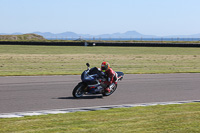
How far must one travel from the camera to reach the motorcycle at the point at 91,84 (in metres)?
13.7

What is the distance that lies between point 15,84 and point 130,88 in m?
4.90

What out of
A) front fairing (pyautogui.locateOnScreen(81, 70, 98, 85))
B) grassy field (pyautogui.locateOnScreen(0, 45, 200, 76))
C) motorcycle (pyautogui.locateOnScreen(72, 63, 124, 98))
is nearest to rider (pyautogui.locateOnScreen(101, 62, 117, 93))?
motorcycle (pyautogui.locateOnScreen(72, 63, 124, 98))

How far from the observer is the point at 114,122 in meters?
8.74

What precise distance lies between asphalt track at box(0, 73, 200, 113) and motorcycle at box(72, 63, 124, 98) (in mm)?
220

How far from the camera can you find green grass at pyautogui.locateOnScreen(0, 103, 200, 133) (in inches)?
312

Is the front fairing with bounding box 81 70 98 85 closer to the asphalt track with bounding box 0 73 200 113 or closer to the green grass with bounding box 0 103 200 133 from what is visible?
the asphalt track with bounding box 0 73 200 113

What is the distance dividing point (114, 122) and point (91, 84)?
17.1 ft

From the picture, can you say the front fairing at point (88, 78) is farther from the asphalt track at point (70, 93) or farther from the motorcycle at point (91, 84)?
the asphalt track at point (70, 93)

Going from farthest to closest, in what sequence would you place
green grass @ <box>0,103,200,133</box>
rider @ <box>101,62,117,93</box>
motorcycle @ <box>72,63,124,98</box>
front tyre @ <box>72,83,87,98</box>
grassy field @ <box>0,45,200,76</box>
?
grassy field @ <box>0,45,200,76</box> → rider @ <box>101,62,117,93</box> → motorcycle @ <box>72,63,124,98</box> → front tyre @ <box>72,83,87,98</box> → green grass @ <box>0,103,200,133</box>

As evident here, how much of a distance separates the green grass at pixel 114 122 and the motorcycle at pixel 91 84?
10.4ft

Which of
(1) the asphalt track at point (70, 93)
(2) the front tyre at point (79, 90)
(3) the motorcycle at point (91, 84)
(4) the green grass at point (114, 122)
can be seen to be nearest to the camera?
(4) the green grass at point (114, 122)

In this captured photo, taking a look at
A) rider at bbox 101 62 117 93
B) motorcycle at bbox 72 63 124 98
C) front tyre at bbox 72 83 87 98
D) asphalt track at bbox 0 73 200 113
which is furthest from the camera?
→ rider at bbox 101 62 117 93

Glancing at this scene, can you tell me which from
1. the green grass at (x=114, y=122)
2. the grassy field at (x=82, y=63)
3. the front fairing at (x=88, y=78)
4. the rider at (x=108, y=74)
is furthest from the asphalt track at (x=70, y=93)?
the grassy field at (x=82, y=63)

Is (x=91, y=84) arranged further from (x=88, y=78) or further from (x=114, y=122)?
(x=114, y=122)
